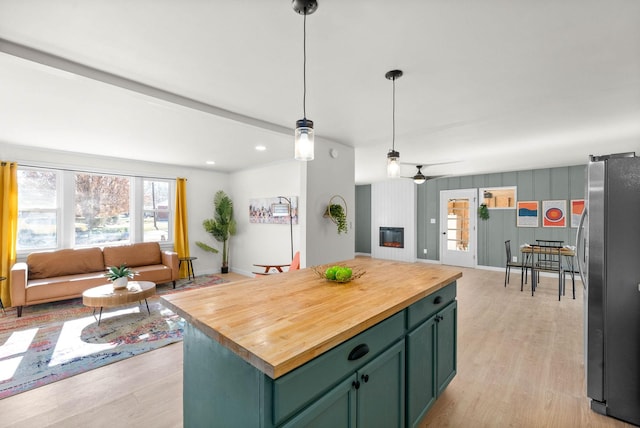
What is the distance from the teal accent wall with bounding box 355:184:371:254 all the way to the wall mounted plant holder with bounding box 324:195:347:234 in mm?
5283

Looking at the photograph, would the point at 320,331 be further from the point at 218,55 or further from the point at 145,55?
the point at 145,55

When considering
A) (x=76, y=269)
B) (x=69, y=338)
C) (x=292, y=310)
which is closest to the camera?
(x=292, y=310)

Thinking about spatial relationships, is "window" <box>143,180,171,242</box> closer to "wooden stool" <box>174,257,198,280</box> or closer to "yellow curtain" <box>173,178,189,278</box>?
"yellow curtain" <box>173,178,189,278</box>

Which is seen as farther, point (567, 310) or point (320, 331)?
point (567, 310)

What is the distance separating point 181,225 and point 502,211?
7.27 metres

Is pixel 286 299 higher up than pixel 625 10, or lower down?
lower down

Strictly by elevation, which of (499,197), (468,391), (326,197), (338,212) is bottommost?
(468,391)

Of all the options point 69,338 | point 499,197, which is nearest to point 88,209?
point 69,338

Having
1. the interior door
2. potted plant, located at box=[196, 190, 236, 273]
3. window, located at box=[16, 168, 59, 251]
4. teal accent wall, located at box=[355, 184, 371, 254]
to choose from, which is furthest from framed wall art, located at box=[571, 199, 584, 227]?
window, located at box=[16, 168, 59, 251]

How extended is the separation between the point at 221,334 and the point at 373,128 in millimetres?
3062

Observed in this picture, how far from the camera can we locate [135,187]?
5.71m

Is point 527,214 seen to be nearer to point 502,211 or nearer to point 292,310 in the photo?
point 502,211

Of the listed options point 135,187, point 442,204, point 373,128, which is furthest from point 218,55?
point 442,204

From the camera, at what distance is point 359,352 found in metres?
1.27
